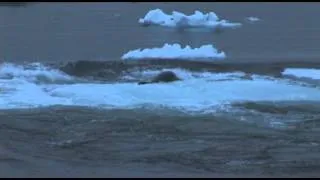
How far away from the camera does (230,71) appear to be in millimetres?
14141

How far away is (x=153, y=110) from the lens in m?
9.72

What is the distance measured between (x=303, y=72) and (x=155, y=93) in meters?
4.15

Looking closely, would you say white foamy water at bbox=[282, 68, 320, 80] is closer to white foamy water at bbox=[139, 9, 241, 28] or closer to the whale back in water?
the whale back in water

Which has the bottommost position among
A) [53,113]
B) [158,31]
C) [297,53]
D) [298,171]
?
[298,171]

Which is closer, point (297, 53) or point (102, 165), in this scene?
point (102, 165)

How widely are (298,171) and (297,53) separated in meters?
10.8

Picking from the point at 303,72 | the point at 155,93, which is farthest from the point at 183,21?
the point at 155,93

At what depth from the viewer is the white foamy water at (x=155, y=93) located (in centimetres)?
1027

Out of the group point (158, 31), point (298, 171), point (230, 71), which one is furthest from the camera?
point (158, 31)

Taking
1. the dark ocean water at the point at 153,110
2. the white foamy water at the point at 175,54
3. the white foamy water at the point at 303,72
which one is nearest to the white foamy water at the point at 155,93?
the dark ocean water at the point at 153,110

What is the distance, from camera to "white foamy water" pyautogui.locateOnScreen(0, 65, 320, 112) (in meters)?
10.3

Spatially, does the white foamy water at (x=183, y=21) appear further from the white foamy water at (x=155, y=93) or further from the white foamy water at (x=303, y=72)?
the white foamy water at (x=155, y=93)

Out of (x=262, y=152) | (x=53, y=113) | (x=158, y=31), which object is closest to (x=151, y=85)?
(x=53, y=113)

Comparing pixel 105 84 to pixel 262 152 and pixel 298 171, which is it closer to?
pixel 262 152
